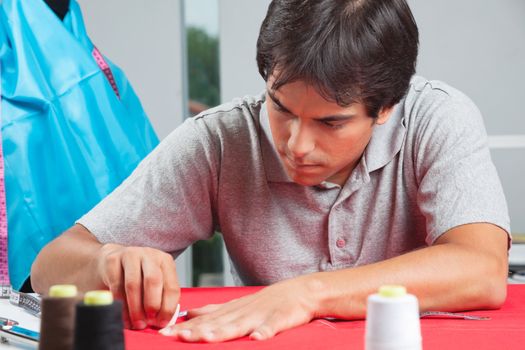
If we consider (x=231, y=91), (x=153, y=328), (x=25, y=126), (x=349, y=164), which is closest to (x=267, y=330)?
(x=153, y=328)

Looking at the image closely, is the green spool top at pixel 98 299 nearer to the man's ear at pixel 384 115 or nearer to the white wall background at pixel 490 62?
the man's ear at pixel 384 115

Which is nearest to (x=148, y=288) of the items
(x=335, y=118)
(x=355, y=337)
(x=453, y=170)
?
(x=355, y=337)

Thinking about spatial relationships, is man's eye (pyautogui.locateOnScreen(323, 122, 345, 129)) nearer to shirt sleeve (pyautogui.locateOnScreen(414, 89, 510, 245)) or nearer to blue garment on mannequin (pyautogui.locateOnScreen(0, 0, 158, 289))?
shirt sleeve (pyautogui.locateOnScreen(414, 89, 510, 245))

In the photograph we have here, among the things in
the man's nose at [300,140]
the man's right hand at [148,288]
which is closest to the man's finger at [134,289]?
the man's right hand at [148,288]

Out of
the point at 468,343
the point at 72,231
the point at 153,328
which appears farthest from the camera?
the point at 72,231

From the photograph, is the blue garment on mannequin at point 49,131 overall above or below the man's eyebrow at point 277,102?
below

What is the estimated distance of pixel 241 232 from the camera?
5.32 feet

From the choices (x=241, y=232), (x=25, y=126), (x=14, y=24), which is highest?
(x=14, y=24)

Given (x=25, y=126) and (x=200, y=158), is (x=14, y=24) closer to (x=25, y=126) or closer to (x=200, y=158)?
(x=25, y=126)

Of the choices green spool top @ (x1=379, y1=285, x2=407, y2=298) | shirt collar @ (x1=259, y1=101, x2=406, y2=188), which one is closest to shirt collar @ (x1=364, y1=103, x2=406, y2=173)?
shirt collar @ (x1=259, y1=101, x2=406, y2=188)

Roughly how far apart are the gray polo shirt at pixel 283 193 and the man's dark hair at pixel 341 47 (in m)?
0.18

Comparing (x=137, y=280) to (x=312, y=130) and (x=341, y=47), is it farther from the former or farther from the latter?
(x=341, y=47)

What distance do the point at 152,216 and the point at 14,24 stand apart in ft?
2.27

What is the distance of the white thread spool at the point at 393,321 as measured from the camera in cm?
71
